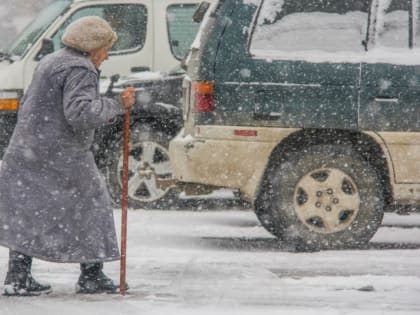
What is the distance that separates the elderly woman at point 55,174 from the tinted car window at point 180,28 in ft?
17.0

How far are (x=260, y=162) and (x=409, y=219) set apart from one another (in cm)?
310

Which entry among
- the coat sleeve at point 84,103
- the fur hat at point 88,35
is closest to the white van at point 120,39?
the fur hat at point 88,35

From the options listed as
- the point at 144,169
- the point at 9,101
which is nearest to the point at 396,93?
the point at 144,169

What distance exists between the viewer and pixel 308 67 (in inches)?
345

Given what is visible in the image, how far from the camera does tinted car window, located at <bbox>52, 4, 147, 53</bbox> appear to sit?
12.0 m

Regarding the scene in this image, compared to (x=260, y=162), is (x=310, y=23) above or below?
above

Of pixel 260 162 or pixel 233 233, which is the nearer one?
pixel 260 162

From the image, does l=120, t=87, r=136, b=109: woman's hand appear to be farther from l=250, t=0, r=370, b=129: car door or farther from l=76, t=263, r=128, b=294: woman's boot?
l=250, t=0, r=370, b=129: car door

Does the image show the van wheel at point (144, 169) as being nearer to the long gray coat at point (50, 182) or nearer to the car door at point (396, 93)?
the car door at point (396, 93)

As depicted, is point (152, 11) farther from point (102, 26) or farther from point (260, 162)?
point (102, 26)

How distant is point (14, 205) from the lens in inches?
275

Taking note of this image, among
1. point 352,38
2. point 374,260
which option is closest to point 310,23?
point 352,38

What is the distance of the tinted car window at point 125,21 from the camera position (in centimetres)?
1203

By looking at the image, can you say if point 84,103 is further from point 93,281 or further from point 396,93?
point 396,93
